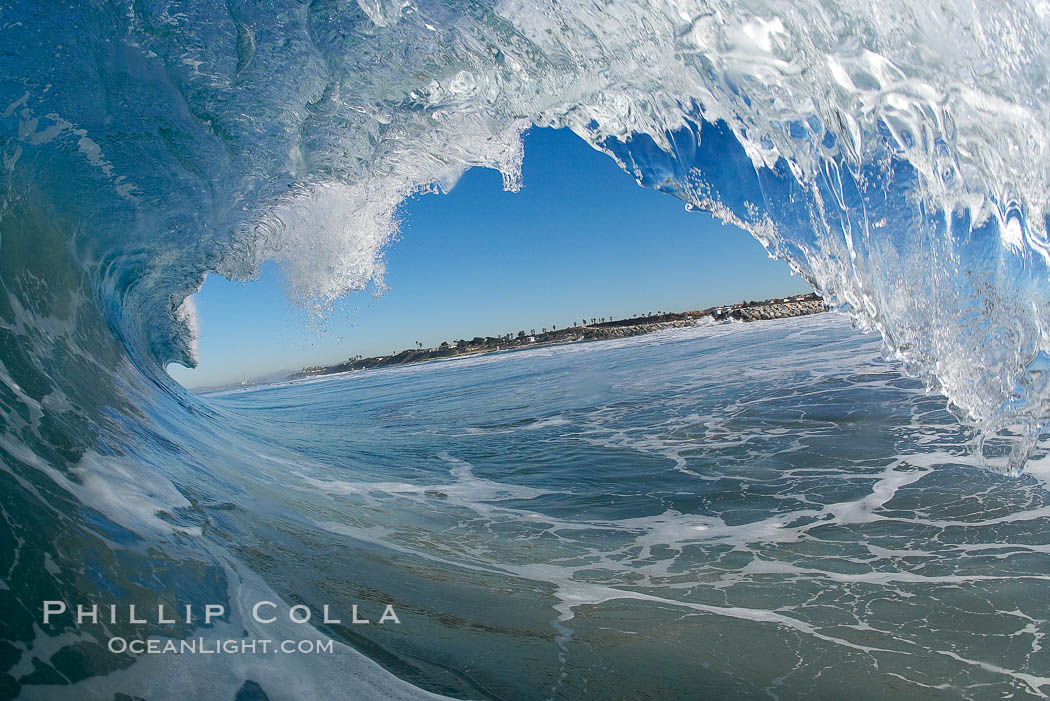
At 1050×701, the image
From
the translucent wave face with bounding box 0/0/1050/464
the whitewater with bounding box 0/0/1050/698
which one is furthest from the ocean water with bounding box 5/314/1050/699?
the translucent wave face with bounding box 0/0/1050/464

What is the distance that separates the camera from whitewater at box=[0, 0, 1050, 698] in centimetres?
265

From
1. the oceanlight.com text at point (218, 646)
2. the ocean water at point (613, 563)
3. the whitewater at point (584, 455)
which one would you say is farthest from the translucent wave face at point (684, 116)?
the oceanlight.com text at point (218, 646)

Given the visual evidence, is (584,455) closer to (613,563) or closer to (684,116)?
(613,563)

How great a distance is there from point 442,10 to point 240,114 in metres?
2.24

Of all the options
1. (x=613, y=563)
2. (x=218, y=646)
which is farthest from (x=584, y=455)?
(x=218, y=646)

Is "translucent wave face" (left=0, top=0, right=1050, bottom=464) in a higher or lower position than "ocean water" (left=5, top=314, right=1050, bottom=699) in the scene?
higher

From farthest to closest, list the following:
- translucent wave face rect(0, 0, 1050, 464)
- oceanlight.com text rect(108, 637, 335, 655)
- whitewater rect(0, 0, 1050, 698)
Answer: translucent wave face rect(0, 0, 1050, 464) < whitewater rect(0, 0, 1050, 698) < oceanlight.com text rect(108, 637, 335, 655)

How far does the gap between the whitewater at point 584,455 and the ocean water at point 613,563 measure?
0.03 meters

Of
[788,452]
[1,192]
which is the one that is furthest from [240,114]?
[788,452]

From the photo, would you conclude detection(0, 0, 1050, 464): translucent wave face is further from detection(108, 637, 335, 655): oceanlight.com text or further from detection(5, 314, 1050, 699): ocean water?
detection(108, 637, 335, 655): oceanlight.com text


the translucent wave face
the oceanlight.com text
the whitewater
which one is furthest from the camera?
the translucent wave face

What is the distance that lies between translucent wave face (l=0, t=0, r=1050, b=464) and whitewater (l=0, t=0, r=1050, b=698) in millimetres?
21

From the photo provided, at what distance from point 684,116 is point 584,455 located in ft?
13.6

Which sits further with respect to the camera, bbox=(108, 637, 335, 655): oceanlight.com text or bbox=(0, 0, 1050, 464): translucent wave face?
bbox=(0, 0, 1050, 464): translucent wave face
